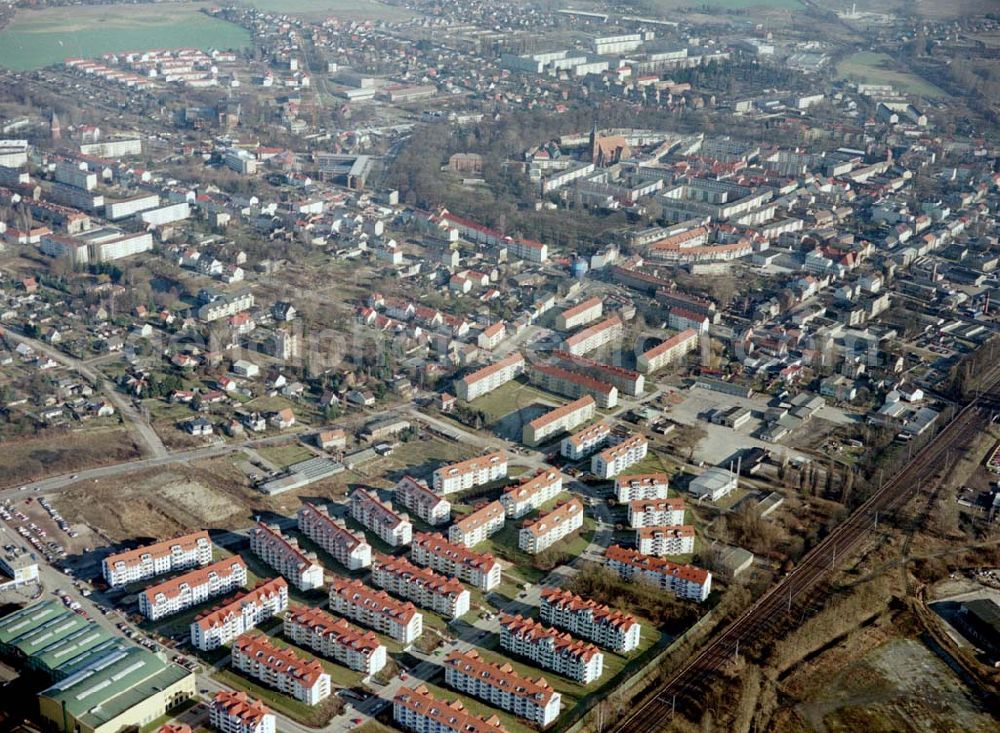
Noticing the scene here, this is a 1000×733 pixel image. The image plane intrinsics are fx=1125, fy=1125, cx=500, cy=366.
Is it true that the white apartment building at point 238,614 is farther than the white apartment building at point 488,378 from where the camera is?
No

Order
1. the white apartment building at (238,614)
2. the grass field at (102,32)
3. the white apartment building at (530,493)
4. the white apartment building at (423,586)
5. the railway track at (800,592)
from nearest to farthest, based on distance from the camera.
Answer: the railway track at (800,592) < the white apartment building at (238,614) < the white apartment building at (423,586) < the white apartment building at (530,493) < the grass field at (102,32)

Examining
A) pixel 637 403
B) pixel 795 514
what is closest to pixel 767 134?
pixel 637 403

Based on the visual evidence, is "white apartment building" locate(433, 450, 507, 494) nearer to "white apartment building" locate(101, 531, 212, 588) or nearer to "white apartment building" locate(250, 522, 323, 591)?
"white apartment building" locate(250, 522, 323, 591)

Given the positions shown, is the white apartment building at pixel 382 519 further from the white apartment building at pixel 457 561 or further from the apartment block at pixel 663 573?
the apartment block at pixel 663 573

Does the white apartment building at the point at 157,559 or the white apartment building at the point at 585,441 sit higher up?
the white apartment building at the point at 157,559

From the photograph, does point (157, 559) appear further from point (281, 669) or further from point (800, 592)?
point (800, 592)

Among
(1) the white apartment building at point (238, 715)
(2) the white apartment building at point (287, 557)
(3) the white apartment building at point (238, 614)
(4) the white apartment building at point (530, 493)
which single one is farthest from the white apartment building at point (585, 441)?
(1) the white apartment building at point (238, 715)

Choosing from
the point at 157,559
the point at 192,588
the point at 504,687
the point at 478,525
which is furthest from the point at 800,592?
the point at 157,559
